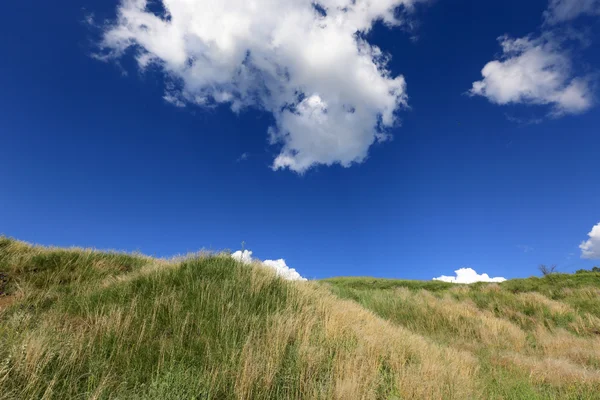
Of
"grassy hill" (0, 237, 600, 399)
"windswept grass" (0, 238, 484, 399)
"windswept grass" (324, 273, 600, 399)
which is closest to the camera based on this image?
"windswept grass" (0, 238, 484, 399)

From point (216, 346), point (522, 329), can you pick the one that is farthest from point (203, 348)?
point (522, 329)

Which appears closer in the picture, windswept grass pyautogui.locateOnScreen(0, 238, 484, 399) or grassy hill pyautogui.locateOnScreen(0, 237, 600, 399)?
windswept grass pyautogui.locateOnScreen(0, 238, 484, 399)

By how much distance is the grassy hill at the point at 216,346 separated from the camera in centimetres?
407

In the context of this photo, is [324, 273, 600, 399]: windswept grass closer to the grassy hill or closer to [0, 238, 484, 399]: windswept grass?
the grassy hill

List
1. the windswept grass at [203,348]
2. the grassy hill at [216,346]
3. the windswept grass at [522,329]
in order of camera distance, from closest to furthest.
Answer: the windswept grass at [203,348] → the grassy hill at [216,346] → the windswept grass at [522,329]

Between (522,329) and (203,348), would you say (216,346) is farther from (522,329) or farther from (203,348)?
(522,329)

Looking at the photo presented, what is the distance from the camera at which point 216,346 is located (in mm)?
5078

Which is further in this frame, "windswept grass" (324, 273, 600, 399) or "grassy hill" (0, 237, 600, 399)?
"windswept grass" (324, 273, 600, 399)

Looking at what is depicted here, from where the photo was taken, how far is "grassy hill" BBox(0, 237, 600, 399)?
407cm

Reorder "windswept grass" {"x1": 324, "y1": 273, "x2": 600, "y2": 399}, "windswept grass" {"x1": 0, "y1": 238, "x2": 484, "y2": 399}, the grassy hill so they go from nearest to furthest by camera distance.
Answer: "windswept grass" {"x1": 0, "y1": 238, "x2": 484, "y2": 399}, the grassy hill, "windswept grass" {"x1": 324, "y1": 273, "x2": 600, "y2": 399}

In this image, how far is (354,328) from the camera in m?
7.21

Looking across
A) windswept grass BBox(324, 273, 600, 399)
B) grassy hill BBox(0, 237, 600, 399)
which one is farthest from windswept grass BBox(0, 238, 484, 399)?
windswept grass BBox(324, 273, 600, 399)

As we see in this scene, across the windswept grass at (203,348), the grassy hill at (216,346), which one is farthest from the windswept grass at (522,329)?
the windswept grass at (203,348)

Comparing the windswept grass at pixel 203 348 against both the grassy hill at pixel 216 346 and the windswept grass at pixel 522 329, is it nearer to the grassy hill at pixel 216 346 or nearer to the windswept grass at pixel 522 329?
the grassy hill at pixel 216 346
